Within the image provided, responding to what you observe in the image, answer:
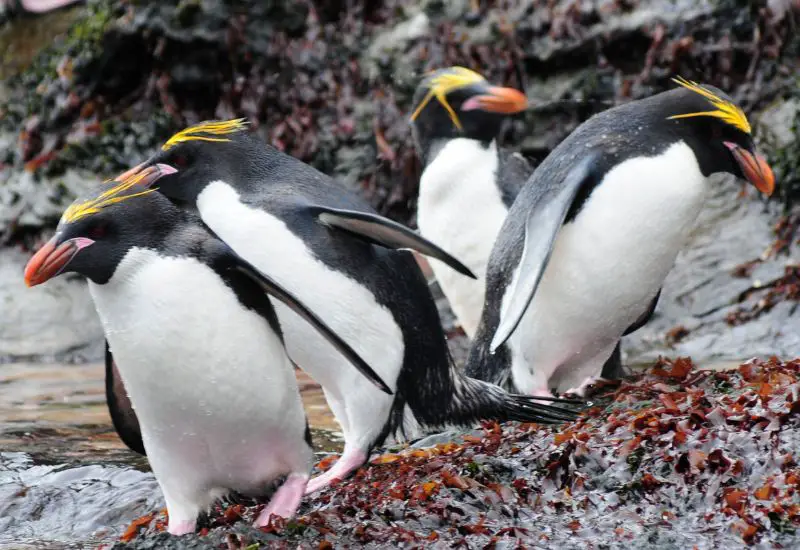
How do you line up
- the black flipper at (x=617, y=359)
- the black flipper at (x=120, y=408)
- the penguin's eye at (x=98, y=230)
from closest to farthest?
the penguin's eye at (x=98, y=230)
the black flipper at (x=120, y=408)
the black flipper at (x=617, y=359)

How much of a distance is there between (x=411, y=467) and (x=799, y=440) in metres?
1.17

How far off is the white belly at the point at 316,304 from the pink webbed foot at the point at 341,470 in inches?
5.0

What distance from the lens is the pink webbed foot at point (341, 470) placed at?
4.06 m

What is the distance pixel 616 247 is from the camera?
477 cm

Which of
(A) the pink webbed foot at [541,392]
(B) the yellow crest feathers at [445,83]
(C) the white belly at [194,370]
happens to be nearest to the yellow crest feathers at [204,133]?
(C) the white belly at [194,370]

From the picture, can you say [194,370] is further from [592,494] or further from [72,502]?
[72,502]

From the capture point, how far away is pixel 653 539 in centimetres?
325

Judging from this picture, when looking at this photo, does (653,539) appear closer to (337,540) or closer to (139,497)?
(337,540)

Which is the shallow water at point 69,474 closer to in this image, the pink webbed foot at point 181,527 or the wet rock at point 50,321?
the pink webbed foot at point 181,527

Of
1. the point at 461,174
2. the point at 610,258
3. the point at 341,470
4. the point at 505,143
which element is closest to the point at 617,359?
the point at 610,258

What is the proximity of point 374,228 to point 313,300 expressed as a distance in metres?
0.30

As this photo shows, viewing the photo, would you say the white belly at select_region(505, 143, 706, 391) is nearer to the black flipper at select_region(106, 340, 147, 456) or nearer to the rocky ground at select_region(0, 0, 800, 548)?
the rocky ground at select_region(0, 0, 800, 548)

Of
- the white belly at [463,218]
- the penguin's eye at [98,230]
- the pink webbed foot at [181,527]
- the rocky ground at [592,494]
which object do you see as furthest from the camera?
the white belly at [463,218]

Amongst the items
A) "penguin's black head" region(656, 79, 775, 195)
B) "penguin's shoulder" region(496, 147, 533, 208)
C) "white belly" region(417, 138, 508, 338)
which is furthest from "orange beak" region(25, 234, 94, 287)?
"penguin's shoulder" region(496, 147, 533, 208)
